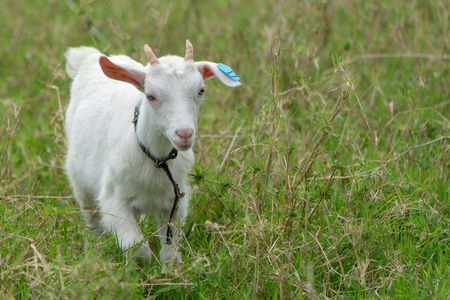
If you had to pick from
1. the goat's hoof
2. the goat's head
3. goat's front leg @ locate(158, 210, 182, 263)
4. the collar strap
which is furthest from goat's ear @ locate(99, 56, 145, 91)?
the goat's hoof

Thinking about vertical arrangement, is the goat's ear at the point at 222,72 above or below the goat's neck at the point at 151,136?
above

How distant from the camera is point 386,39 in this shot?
7172 mm

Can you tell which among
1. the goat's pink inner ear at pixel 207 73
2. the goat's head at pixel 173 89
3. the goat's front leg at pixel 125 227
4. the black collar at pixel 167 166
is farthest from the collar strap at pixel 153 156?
the goat's pink inner ear at pixel 207 73

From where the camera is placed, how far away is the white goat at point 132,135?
11.6 feet

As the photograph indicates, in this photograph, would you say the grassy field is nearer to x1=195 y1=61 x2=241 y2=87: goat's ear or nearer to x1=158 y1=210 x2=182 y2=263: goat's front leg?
x1=158 y1=210 x2=182 y2=263: goat's front leg

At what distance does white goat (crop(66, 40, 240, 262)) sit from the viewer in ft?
11.6

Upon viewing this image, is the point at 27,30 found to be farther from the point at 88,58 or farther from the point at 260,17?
the point at 88,58

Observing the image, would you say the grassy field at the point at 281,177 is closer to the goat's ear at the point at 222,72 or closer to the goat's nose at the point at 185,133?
the goat's ear at the point at 222,72

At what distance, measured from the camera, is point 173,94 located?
3525 millimetres

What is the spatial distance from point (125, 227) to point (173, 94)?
0.98 meters

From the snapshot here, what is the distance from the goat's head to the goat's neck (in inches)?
5.2

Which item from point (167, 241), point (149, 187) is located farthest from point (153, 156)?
point (167, 241)

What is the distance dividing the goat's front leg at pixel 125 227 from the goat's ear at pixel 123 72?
2.68 feet

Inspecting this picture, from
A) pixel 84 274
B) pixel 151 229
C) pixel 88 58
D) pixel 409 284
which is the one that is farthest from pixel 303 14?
pixel 84 274
